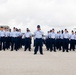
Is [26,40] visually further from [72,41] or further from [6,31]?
[72,41]

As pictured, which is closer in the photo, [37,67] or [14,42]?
[37,67]

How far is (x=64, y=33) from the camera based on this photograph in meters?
24.6

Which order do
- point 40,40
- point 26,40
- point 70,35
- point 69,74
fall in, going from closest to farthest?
point 69,74 < point 40,40 < point 26,40 < point 70,35

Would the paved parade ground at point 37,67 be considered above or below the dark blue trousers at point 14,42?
below

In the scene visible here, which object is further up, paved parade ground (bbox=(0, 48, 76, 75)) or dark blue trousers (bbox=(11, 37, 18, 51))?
dark blue trousers (bbox=(11, 37, 18, 51))

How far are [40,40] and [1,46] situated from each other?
5.93 metres

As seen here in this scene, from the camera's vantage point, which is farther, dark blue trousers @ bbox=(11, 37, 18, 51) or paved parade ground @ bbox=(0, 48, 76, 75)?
dark blue trousers @ bbox=(11, 37, 18, 51)

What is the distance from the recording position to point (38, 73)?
33.4 feet

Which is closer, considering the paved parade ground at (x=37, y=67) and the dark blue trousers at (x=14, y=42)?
the paved parade ground at (x=37, y=67)

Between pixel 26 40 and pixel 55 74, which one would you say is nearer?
pixel 55 74

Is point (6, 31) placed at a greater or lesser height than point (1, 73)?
greater

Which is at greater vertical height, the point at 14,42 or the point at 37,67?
the point at 14,42

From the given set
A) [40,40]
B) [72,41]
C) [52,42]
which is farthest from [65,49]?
[40,40]

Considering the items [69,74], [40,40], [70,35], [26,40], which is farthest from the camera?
[70,35]
